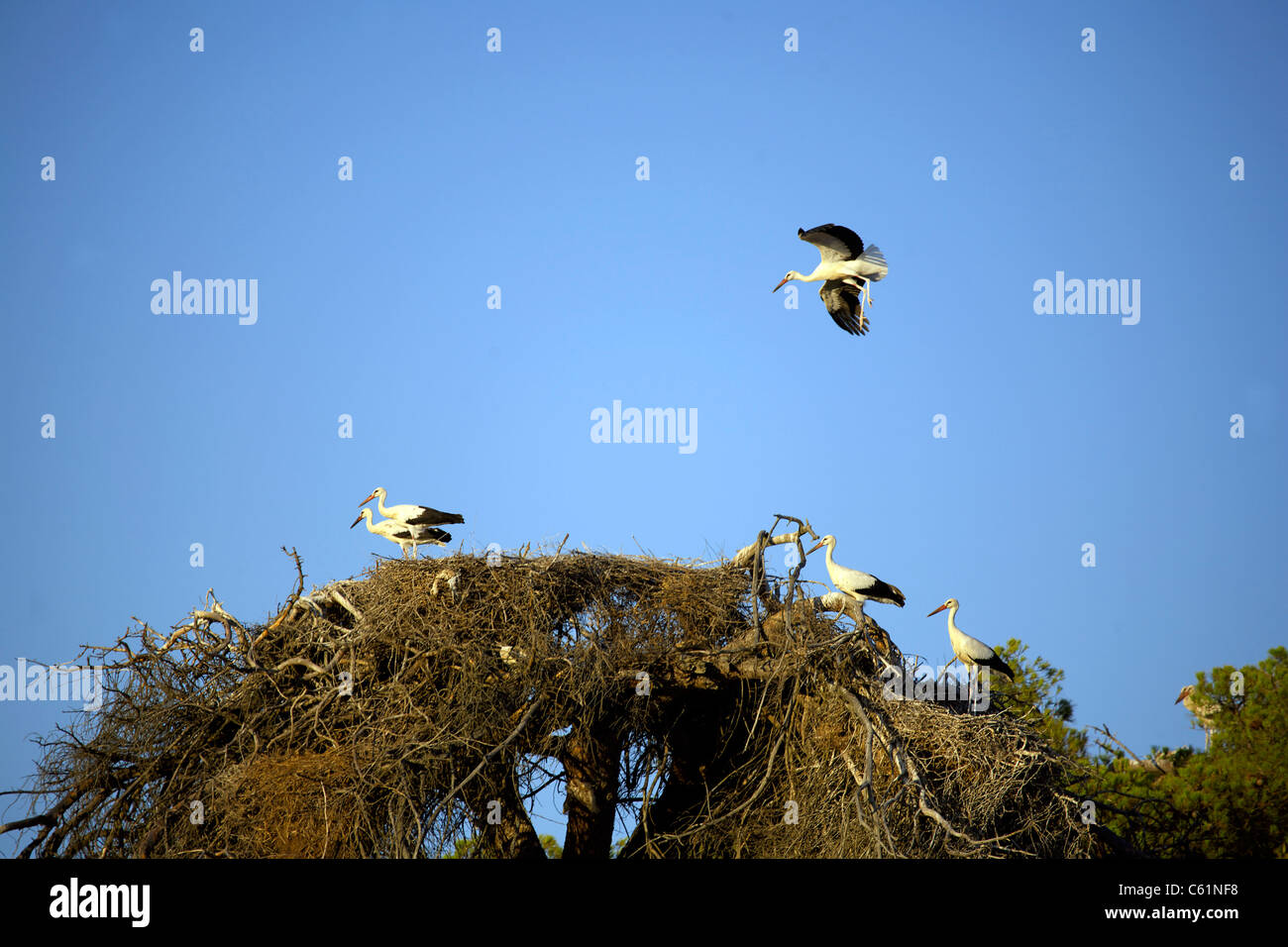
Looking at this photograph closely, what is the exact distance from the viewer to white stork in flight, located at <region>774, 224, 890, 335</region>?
1435 cm

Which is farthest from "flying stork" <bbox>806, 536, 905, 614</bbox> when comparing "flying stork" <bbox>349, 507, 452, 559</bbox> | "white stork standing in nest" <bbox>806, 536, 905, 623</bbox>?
"flying stork" <bbox>349, 507, 452, 559</bbox>

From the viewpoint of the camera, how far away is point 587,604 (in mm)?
12375

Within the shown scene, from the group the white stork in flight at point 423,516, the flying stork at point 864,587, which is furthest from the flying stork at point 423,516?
the flying stork at point 864,587

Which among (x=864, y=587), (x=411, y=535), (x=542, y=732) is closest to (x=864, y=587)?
(x=864, y=587)

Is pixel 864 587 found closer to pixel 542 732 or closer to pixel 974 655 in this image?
pixel 974 655

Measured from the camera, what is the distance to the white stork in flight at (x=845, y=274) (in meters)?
14.4

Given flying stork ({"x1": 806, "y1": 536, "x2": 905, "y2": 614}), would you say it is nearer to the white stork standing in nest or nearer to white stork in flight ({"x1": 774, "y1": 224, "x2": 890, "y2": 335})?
the white stork standing in nest

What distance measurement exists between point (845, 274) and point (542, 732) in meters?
7.03

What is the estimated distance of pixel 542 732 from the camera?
11.6 metres

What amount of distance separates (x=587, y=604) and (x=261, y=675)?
11.4 ft

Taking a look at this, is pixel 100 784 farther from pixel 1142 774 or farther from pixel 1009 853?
pixel 1142 774

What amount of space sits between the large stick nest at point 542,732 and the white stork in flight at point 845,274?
11.9 ft

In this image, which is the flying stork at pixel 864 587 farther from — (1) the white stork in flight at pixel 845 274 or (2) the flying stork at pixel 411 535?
(2) the flying stork at pixel 411 535
